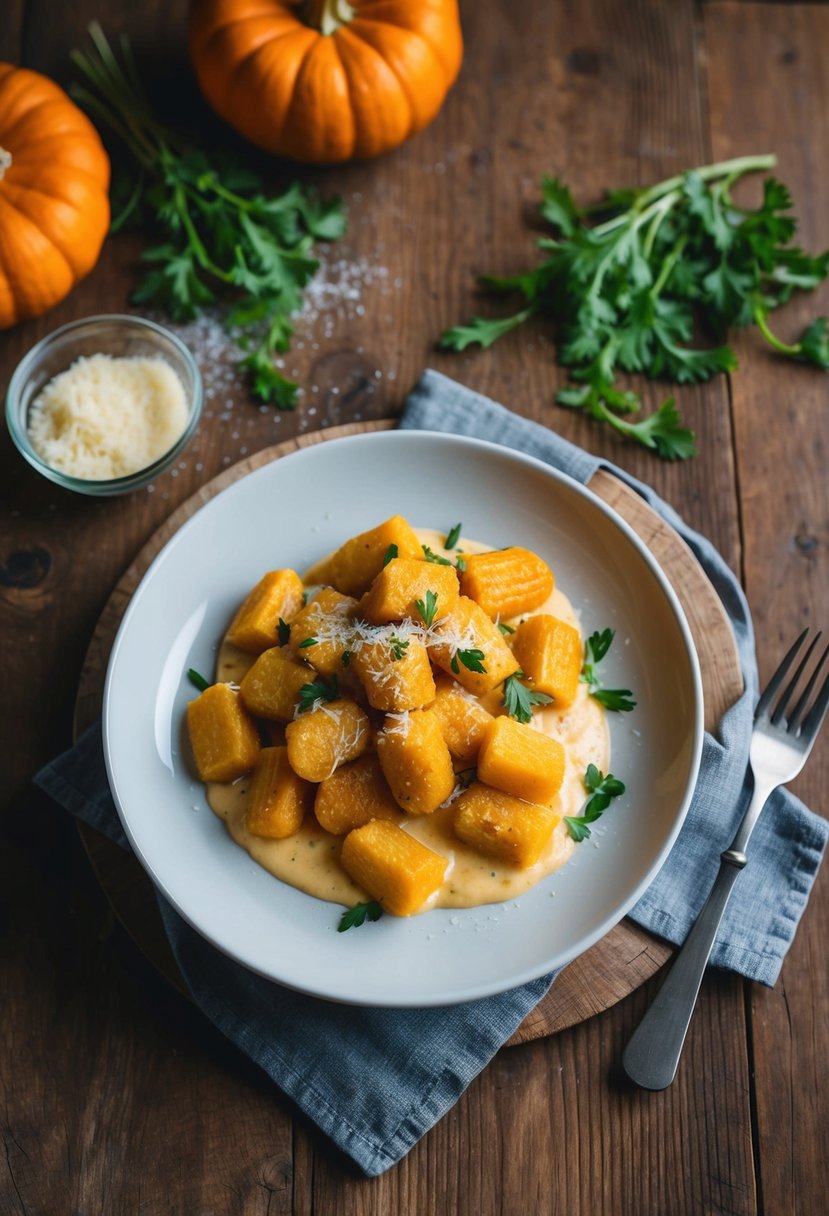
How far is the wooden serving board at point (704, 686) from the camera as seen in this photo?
2816mm

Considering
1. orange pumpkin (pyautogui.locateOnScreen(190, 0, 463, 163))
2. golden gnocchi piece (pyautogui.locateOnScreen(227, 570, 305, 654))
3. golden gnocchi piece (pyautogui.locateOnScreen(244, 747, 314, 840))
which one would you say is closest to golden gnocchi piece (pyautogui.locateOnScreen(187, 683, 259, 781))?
golden gnocchi piece (pyautogui.locateOnScreen(244, 747, 314, 840))

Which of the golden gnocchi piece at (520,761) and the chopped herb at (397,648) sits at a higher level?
the chopped herb at (397,648)

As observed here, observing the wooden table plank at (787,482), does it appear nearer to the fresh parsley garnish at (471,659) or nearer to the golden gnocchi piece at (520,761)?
the golden gnocchi piece at (520,761)

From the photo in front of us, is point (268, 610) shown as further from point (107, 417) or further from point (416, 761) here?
point (107, 417)

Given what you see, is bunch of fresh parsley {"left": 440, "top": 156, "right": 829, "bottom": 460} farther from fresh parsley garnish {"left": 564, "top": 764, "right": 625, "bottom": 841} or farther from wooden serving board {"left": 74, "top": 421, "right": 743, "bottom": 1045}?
fresh parsley garnish {"left": 564, "top": 764, "right": 625, "bottom": 841}

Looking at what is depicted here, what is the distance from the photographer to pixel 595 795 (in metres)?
2.81

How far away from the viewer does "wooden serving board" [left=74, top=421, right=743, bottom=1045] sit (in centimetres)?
282

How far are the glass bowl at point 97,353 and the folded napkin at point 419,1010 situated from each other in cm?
78

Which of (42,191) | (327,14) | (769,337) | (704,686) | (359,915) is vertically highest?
(327,14)

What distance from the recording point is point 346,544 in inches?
114

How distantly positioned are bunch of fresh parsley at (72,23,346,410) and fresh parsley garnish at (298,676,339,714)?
1141 millimetres

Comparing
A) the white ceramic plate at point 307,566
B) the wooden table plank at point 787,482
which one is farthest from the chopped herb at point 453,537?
the wooden table plank at point 787,482

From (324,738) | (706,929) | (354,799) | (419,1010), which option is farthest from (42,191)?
(706,929)

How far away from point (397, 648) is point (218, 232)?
1.74 meters
